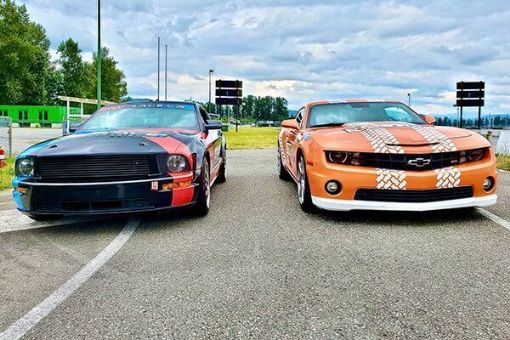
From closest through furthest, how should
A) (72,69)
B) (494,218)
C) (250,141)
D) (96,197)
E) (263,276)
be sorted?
(263,276) → (96,197) → (494,218) → (250,141) → (72,69)

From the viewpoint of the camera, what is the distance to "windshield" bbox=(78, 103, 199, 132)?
5781mm

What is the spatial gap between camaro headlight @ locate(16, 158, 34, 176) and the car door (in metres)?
3.16

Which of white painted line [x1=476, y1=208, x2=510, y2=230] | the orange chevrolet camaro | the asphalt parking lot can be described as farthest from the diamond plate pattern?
white painted line [x1=476, y1=208, x2=510, y2=230]

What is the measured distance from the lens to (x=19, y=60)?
178 ft

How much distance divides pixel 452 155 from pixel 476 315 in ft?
7.92

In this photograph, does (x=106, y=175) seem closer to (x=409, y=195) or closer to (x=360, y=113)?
(x=409, y=195)

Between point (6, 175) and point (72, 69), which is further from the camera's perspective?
point (72, 69)

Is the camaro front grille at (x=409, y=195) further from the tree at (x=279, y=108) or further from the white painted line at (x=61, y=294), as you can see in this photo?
the tree at (x=279, y=108)

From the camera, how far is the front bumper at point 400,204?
4332 mm

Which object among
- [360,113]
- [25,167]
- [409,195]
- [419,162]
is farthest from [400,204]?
[25,167]

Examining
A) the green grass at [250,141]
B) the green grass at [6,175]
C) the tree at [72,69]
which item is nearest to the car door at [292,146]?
the green grass at [6,175]

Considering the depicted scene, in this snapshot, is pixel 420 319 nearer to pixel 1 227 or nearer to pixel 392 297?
pixel 392 297

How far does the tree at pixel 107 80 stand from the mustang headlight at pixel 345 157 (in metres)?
74.2

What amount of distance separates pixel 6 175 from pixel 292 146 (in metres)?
5.94
